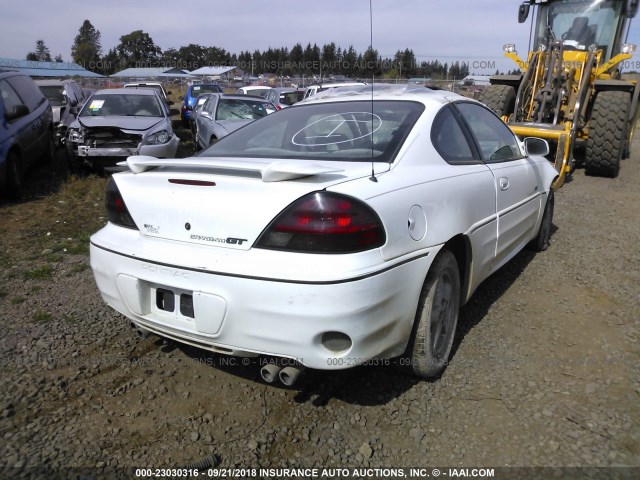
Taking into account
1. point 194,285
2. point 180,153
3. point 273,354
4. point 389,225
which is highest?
point 389,225

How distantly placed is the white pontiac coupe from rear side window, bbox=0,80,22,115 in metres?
5.86

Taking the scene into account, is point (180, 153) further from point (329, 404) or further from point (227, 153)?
point (329, 404)

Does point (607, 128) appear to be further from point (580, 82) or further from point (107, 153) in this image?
point (107, 153)

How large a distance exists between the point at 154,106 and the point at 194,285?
791 centimetres

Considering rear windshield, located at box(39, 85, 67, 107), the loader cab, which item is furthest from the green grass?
rear windshield, located at box(39, 85, 67, 107)

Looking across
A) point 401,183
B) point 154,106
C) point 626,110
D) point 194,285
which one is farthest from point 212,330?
point 626,110

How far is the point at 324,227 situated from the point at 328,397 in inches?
41.4

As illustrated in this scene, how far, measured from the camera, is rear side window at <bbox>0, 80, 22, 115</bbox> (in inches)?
287

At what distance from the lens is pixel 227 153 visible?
3.19 metres

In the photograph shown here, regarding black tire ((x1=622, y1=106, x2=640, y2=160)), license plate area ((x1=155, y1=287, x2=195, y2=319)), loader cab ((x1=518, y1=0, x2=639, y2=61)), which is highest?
loader cab ((x1=518, y1=0, x2=639, y2=61))

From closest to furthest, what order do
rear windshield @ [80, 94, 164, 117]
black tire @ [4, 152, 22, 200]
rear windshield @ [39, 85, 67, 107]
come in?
1. black tire @ [4, 152, 22, 200]
2. rear windshield @ [80, 94, 164, 117]
3. rear windshield @ [39, 85, 67, 107]

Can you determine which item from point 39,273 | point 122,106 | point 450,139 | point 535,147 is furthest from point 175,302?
point 122,106

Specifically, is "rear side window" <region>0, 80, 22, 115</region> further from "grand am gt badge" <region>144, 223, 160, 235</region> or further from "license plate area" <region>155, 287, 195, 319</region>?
"license plate area" <region>155, 287, 195, 319</region>

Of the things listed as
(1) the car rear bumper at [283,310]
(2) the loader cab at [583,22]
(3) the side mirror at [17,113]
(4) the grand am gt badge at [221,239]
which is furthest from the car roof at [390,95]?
(2) the loader cab at [583,22]
